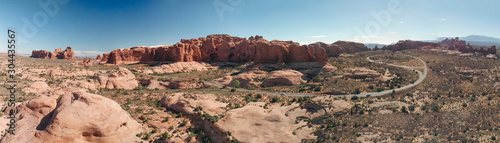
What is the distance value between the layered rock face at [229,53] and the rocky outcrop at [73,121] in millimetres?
50400

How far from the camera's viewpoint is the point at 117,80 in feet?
145

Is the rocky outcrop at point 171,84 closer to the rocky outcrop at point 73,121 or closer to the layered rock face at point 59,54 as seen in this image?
the rocky outcrop at point 73,121

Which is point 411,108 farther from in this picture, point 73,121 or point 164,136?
point 73,121

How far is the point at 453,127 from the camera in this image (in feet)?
75.5

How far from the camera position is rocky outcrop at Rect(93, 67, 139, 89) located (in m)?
42.1

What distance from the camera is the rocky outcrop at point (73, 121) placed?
55.2 ft

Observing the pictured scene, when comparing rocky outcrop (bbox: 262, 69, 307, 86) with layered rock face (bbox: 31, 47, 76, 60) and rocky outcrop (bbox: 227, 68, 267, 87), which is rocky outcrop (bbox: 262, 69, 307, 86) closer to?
rocky outcrop (bbox: 227, 68, 267, 87)

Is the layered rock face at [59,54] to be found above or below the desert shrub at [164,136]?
above

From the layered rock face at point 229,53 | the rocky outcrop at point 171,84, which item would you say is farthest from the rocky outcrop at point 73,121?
the layered rock face at point 229,53

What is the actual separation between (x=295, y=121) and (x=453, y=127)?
18.5 metres

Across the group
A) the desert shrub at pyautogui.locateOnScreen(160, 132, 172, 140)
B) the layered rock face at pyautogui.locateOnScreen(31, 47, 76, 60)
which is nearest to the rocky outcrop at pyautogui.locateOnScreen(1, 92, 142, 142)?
the desert shrub at pyautogui.locateOnScreen(160, 132, 172, 140)

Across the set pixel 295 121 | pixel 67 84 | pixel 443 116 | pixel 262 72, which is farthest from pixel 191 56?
pixel 443 116

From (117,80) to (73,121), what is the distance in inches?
1195

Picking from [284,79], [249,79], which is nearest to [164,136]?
[249,79]
